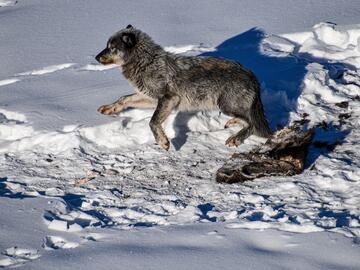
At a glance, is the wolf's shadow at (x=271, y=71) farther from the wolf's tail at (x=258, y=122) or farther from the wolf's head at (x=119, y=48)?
the wolf's head at (x=119, y=48)

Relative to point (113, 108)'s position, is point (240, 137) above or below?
below

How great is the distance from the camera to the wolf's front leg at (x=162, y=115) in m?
7.71

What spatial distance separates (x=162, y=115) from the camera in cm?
795

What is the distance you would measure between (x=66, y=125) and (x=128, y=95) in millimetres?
920

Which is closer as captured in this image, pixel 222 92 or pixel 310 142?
pixel 310 142

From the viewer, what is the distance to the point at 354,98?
338 inches

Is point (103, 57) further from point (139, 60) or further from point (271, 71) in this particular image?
point (271, 71)

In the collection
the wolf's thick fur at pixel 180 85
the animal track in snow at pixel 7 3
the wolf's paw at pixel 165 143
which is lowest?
the wolf's paw at pixel 165 143

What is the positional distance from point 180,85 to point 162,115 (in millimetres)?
545

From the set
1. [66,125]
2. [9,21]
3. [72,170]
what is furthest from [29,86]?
[9,21]

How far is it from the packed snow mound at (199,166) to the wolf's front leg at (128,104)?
0.12 metres

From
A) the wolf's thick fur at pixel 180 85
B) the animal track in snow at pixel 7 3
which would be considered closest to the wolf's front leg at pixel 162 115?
the wolf's thick fur at pixel 180 85

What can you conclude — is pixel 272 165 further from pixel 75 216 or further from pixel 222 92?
pixel 75 216

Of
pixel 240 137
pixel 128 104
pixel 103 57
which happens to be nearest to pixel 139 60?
pixel 103 57
